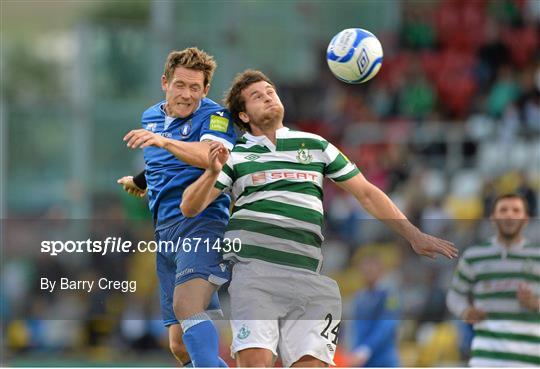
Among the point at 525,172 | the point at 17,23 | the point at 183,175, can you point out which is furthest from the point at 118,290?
the point at 17,23

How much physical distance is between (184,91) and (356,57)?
3.57 ft

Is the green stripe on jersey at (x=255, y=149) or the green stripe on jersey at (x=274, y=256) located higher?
the green stripe on jersey at (x=255, y=149)

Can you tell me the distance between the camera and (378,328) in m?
10.3

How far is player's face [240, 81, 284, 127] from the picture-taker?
663 cm

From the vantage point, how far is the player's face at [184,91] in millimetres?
6770

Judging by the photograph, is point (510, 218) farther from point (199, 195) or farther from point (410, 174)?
point (410, 174)

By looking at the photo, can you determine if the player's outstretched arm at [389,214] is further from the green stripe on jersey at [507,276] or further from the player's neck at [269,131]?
the green stripe on jersey at [507,276]

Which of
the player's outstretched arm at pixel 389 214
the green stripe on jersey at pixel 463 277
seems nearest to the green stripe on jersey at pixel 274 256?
the player's outstretched arm at pixel 389 214

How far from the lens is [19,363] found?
1426 centimetres

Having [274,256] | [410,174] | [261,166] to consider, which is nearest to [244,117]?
[261,166]

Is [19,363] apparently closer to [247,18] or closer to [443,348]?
[443,348]

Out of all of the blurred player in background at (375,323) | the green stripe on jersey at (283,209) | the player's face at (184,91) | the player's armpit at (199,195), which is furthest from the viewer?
the blurred player in background at (375,323)

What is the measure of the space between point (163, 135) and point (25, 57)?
22149mm

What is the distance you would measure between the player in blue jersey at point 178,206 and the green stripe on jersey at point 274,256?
177mm
